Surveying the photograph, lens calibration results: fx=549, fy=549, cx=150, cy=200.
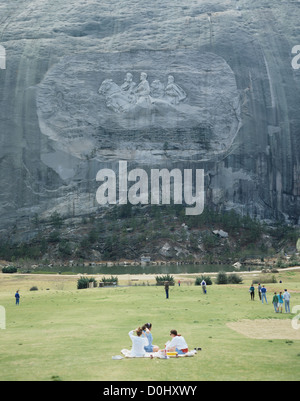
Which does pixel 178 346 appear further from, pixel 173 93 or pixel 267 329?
pixel 173 93

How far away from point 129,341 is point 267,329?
4695 mm

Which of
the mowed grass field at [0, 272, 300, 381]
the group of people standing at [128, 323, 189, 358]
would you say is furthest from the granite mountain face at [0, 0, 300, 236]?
the group of people standing at [128, 323, 189, 358]

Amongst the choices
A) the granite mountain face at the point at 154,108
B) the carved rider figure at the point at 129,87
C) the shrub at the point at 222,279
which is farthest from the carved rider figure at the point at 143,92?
the shrub at the point at 222,279

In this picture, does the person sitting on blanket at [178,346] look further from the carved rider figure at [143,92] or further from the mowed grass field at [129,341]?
the carved rider figure at [143,92]

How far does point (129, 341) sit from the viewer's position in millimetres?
14750

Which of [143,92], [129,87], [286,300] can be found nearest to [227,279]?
[286,300]

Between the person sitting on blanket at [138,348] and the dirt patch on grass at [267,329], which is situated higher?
the person sitting on blanket at [138,348]

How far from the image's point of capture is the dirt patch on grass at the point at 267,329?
15516 mm

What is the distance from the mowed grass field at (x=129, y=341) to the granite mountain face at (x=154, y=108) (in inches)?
2170

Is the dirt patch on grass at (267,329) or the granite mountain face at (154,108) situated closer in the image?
the dirt patch on grass at (267,329)

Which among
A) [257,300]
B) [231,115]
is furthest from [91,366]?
[231,115]

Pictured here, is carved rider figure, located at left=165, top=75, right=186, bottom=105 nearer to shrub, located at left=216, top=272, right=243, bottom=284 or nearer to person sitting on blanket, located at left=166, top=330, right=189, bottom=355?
shrub, located at left=216, top=272, right=243, bottom=284

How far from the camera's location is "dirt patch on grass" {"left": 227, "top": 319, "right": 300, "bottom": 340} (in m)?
15.5

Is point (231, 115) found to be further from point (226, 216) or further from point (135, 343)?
point (135, 343)
